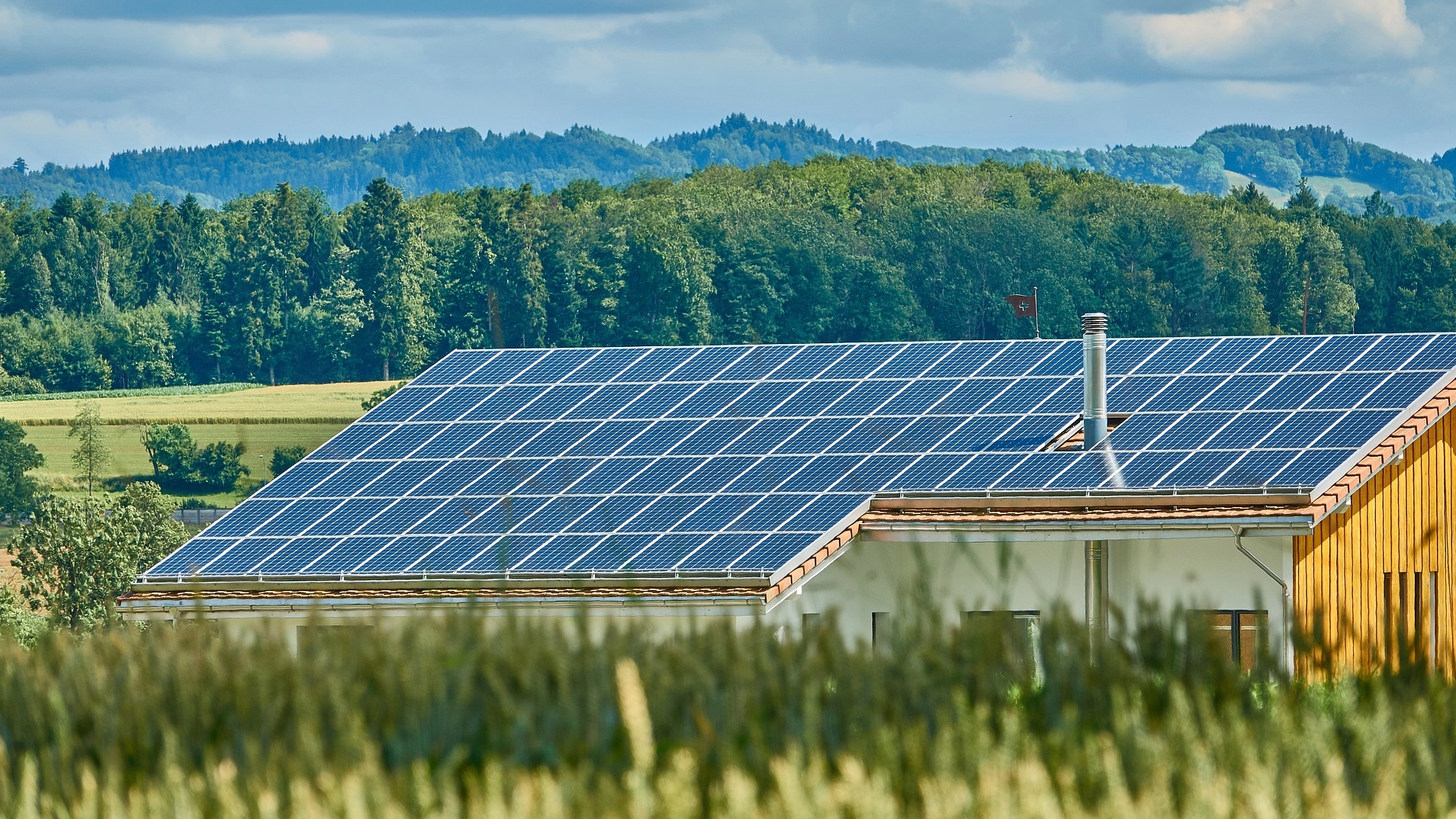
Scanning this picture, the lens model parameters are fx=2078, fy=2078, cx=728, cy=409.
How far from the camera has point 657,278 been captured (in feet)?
567

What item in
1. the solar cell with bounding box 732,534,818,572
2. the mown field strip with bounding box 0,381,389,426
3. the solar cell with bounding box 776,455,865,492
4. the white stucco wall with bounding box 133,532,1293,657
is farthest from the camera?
the mown field strip with bounding box 0,381,389,426

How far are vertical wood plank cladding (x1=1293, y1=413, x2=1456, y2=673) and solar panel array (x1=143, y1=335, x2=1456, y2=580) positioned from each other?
0.85 m

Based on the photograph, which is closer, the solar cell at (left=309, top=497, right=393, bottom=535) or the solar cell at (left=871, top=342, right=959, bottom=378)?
the solar cell at (left=309, top=497, right=393, bottom=535)

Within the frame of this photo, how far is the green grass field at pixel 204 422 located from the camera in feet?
454

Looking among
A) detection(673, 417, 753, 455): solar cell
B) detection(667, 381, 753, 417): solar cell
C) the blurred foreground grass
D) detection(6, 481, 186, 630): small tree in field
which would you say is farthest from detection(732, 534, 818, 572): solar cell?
detection(6, 481, 186, 630): small tree in field

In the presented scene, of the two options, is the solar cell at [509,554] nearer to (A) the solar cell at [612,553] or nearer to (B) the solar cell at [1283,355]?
(A) the solar cell at [612,553]

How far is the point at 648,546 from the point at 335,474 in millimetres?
7106

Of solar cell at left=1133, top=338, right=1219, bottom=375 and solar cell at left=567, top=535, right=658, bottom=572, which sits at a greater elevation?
solar cell at left=1133, top=338, right=1219, bottom=375

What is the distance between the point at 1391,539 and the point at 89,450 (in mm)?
110805

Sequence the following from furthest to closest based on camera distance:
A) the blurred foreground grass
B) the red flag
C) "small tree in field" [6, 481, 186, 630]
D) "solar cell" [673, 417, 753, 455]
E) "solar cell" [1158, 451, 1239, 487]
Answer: "small tree in field" [6, 481, 186, 630]
the red flag
"solar cell" [673, 417, 753, 455]
"solar cell" [1158, 451, 1239, 487]
the blurred foreground grass

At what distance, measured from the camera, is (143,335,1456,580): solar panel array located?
25.8 m

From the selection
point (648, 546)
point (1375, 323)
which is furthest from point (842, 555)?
point (1375, 323)

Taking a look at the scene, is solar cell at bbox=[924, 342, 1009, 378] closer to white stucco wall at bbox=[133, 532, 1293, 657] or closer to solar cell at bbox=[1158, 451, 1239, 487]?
solar cell at bbox=[1158, 451, 1239, 487]

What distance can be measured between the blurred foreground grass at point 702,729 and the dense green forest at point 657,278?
6041 inches
